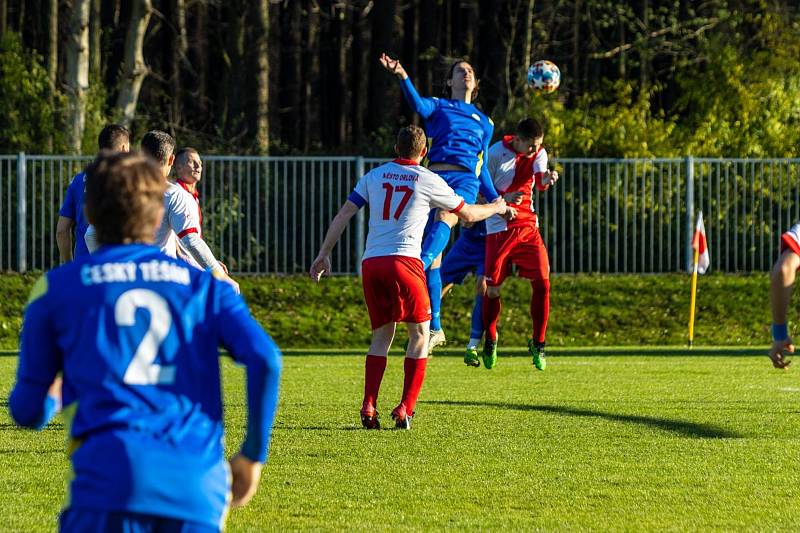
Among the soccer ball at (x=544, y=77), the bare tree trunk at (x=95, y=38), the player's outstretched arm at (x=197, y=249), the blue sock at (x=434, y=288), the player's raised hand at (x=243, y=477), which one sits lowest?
the blue sock at (x=434, y=288)

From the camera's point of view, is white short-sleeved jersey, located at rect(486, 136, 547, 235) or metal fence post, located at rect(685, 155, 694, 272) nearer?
white short-sleeved jersey, located at rect(486, 136, 547, 235)

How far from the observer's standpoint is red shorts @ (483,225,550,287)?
13891 millimetres

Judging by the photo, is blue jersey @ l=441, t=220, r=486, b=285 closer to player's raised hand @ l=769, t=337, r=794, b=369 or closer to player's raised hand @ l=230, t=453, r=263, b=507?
player's raised hand @ l=769, t=337, r=794, b=369

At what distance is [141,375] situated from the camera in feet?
11.6

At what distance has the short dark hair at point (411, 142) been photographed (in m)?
9.38

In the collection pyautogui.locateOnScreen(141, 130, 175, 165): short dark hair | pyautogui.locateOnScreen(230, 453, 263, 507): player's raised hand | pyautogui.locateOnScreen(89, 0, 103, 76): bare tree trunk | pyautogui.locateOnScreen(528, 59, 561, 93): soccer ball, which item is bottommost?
pyautogui.locateOnScreen(230, 453, 263, 507): player's raised hand

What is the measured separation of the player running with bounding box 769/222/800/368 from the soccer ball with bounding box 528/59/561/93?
33.7ft

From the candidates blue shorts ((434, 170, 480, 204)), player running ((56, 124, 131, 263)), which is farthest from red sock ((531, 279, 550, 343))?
player running ((56, 124, 131, 263))

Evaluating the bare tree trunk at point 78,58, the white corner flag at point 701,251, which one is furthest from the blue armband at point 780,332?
the bare tree trunk at point 78,58

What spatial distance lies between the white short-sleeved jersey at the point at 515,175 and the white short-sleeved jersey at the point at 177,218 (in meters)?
4.76

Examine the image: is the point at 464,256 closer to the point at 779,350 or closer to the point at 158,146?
the point at 158,146

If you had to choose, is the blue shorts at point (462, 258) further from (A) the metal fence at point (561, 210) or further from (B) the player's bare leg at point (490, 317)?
(A) the metal fence at point (561, 210)

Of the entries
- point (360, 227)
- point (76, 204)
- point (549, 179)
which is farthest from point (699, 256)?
point (76, 204)

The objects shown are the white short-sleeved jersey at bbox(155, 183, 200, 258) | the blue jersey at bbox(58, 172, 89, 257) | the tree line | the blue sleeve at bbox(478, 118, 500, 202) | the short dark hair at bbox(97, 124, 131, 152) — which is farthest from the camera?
the tree line
